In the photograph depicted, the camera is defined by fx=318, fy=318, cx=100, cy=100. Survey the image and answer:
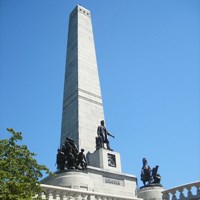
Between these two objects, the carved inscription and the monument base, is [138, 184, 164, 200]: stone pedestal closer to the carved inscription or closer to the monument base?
the monument base

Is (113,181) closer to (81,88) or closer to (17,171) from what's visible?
(81,88)

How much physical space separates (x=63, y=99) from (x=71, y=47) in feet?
19.0

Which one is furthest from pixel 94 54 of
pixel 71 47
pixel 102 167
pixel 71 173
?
pixel 71 173

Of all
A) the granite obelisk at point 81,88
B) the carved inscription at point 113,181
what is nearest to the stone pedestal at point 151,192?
the carved inscription at point 113,181

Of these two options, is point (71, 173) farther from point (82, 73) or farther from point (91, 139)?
point (82, 73)

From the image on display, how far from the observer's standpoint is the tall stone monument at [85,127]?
17203mm

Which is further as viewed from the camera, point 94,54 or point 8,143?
point 94,54

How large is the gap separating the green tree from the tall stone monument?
162 centimetres

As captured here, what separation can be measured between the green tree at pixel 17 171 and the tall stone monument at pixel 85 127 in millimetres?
1618

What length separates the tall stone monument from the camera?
56.4 ft

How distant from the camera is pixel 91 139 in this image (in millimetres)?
25375

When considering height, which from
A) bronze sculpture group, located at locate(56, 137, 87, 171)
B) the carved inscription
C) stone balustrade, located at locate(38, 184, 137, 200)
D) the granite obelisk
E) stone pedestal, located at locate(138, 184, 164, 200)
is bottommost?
stone balustrade, located at locate(38, 184, 137, 200)

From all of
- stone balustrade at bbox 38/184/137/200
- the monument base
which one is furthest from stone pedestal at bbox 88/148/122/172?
stone balustrade at bbox 38/184/137/200

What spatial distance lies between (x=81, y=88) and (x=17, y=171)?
17.3 meters
